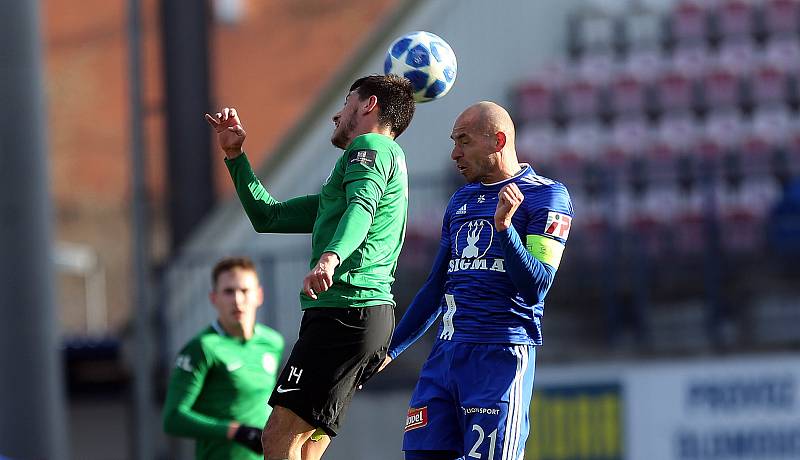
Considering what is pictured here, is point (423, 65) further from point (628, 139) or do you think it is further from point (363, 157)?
point (628, 139)

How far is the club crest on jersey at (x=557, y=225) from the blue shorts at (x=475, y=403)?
402mm

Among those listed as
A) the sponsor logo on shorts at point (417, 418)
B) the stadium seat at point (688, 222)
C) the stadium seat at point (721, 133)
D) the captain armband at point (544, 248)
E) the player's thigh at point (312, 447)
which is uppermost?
the stadium seat at point (721, 133)

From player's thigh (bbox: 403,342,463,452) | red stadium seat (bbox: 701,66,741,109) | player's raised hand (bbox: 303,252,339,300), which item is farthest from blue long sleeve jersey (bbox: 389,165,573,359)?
red stadium seat (bbox: 701,66,741,109)

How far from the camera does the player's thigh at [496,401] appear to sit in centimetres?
467

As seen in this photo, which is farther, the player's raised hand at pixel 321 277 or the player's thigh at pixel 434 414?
the player's thigh at pixel 434 414

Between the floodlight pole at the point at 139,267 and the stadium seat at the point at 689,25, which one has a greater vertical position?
the stadium seat at the point at 689,25

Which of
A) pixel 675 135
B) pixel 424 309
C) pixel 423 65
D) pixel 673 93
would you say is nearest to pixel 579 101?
pixel 673 93

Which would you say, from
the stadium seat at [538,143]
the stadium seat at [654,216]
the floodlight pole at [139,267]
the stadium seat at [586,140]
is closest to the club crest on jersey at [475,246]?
the stadium seat at [654,216]

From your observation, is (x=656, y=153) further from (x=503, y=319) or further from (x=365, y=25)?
(x=365, y=25)

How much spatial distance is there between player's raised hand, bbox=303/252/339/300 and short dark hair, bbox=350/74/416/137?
2.44 feet

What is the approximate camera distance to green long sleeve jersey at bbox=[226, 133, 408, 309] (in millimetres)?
4488

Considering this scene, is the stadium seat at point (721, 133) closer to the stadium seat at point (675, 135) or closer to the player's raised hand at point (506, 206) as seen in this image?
the stadium seat at point (675, 135)

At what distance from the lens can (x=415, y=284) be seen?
1093 cm

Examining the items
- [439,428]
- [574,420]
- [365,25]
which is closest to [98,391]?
[574,420]
